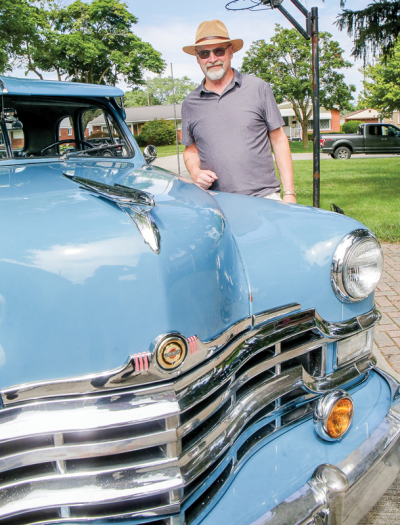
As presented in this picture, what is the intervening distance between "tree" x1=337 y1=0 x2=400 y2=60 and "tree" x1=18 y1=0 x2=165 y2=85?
19304 mm

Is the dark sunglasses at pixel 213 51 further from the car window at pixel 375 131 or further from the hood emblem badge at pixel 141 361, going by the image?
the car window at pixel 375 131

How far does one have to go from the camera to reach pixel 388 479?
66.8 inches

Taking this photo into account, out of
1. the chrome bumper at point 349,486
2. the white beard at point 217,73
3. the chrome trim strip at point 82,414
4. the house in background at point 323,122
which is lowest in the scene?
the chrome bumper at point 349,486

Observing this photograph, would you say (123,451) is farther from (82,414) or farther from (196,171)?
(196,171)

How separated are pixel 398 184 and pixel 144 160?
31.7ft

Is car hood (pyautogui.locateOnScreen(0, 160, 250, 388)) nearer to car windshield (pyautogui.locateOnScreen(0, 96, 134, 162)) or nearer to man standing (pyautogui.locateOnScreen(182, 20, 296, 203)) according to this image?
car windshield (pyautogui.locateOnScreen(0, 96, 134, 162))

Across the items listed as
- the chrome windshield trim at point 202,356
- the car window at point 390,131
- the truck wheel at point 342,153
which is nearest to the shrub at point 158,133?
the truck wheel at point 342,153

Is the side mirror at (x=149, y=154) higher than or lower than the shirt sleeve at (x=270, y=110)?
lower

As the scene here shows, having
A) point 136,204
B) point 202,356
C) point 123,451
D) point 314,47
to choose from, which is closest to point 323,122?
point 314,47

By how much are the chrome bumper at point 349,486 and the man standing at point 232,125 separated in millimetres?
Result: 1567

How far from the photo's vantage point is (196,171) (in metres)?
3.02

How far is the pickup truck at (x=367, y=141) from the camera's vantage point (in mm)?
23000

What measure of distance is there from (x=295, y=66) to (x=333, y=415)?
118 feet

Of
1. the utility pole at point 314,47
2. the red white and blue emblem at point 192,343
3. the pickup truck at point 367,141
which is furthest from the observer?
the pickup truck at point 367,141
